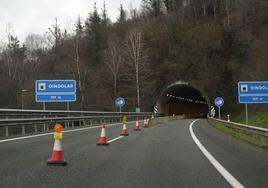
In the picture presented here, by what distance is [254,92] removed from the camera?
75.0 feet

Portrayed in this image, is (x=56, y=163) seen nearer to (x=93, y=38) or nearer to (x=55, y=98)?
(x=55, y=98)

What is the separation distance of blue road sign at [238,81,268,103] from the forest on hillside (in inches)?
1255

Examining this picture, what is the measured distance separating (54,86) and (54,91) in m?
0.38

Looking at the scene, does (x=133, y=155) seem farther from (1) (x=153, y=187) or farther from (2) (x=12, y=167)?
(1) (x=153, y=187)

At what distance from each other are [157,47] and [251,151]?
61.2m

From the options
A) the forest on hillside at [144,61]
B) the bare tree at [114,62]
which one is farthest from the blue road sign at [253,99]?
the bare tree at [114,62]

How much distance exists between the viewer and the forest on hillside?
60156mm

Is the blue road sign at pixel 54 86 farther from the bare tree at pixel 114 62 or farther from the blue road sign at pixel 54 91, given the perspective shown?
the bare tree at pixel 114 62

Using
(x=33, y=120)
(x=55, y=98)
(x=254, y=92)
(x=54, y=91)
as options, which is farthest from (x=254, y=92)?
(x=54, y=91)

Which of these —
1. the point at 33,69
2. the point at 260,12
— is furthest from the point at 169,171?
the point at 33,69

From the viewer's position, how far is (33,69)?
6969 centimetres

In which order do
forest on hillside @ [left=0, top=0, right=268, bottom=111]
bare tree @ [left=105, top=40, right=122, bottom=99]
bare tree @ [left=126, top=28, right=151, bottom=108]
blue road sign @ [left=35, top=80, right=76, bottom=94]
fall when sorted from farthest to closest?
bare tree @ [left=126, top=28, right=151, bottom=108]
bare tree @ [left=105, top=40, right=122, bottom=99]
forest on hillside @ [left=0, top=0, right=268, bottom=111]
blue road sign @ [left=35, top=80, right=76, bottom=94]

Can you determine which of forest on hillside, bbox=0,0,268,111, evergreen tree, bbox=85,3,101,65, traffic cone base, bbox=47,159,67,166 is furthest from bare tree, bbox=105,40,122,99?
traffic cone base, bbox=47,159,67,166

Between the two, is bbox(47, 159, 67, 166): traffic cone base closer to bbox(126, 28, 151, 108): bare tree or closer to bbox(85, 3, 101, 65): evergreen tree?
bbox(126, 28, 151, 108): bare tree
